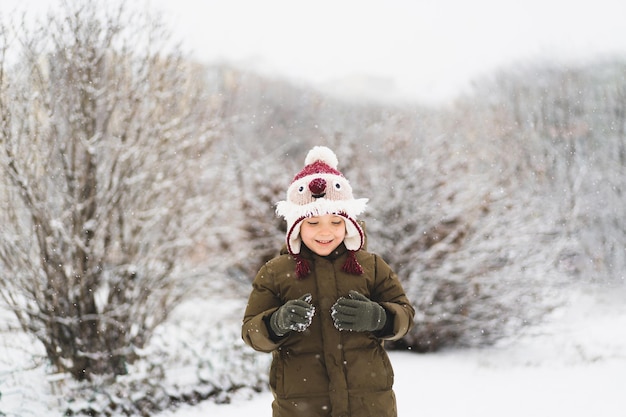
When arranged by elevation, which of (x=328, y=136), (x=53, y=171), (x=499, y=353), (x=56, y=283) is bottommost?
(x=499, y=353)

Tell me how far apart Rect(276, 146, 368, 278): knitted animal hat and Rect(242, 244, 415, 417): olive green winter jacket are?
5 cm

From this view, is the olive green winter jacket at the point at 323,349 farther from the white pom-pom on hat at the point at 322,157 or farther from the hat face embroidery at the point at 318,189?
the white pom-pom on hat at the point at 322,157

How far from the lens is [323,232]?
2.35 meters

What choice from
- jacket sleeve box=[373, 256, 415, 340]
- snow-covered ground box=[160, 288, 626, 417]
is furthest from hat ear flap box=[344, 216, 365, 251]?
snow-covered ground box=[160, 288, 626, 417]

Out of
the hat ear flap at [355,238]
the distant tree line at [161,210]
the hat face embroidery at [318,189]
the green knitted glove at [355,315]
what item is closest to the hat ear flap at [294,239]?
the hat face embroidery at [318,189]

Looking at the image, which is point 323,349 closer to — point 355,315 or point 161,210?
point 355,315

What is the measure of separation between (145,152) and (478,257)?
4.56m

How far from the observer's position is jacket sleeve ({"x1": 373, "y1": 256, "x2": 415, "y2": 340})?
226 centimetres

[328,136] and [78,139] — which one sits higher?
[328,136]

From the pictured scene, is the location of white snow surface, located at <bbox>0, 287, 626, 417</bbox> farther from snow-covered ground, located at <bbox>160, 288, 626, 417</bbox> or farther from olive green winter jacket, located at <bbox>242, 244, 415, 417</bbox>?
olive green winter jacket, located at <bbox>242, 244, 415, 417</bbox>

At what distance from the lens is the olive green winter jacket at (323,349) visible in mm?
2188

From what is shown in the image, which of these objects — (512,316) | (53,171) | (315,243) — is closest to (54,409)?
(53,171)

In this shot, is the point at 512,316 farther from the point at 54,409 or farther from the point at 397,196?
the point at 54,409

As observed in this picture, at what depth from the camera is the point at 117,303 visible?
18.5 feet
